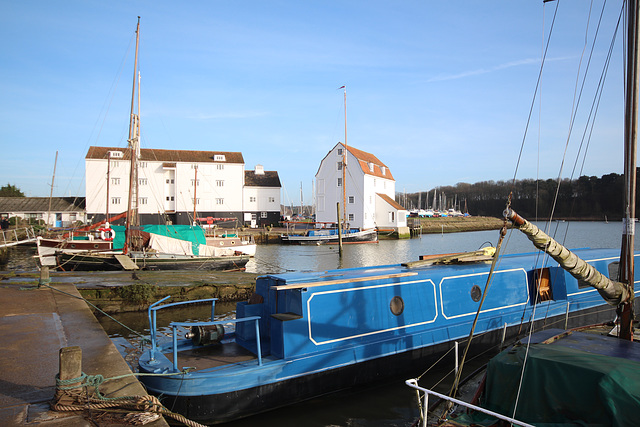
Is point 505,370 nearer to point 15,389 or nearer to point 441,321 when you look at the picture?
point 441,321

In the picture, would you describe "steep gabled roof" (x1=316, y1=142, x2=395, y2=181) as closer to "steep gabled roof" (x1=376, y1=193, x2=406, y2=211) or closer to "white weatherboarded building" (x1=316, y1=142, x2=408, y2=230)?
"white weatherboarded building" (x1=316, y1=142, x2=408, y2=230)

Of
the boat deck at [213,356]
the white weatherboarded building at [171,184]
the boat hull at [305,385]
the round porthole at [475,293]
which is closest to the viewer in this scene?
the boat hull at [305,385]

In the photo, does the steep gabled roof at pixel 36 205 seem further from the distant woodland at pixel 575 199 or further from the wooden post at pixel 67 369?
the distant woodland at pixel 575 199

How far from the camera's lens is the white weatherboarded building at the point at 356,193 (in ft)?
188

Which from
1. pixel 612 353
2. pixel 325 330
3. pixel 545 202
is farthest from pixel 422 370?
pixel 545 202

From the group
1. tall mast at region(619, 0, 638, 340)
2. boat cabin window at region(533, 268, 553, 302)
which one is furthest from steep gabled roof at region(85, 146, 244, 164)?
tall mast at region(619, 0, 638, 340)

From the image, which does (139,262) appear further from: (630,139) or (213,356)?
(630,139)

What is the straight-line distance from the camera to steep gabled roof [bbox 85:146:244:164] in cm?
5680

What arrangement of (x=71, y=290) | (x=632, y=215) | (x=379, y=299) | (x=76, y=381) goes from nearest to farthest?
(x=76, y=381), (x=632, y=215), (x=379, y=299), (x=71, y=290)

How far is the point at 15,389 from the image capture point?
6.02 metres

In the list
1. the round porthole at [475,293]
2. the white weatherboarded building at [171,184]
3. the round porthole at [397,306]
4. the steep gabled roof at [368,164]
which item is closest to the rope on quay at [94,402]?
the round porthole at [397,306]

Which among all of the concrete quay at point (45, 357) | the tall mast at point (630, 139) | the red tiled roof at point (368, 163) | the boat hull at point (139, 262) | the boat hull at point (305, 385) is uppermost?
the red tiled roof at point (368, 163)

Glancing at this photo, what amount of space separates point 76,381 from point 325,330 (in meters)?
4.34

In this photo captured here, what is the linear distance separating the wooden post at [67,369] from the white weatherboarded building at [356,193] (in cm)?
4981
